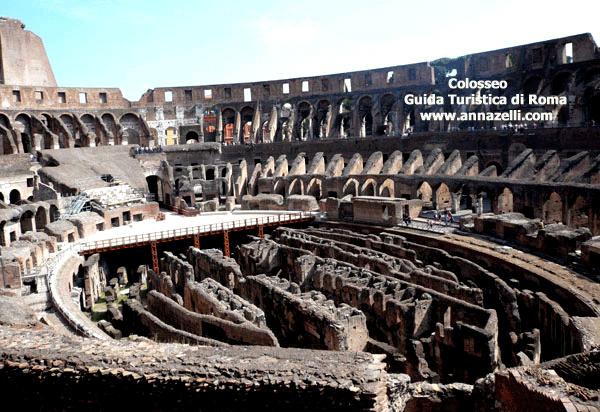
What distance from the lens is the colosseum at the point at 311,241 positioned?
10320mm

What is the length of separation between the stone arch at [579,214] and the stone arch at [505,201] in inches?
125

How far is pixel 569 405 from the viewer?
26.3 feet

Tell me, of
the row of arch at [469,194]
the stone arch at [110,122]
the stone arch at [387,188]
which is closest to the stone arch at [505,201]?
the row of arch at [469,194]

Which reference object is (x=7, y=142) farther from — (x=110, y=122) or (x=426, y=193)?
(x=426, y=193)

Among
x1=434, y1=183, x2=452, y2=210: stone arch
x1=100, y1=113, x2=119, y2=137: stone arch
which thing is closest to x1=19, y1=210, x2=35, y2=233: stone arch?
x1=100, y1=113, x2=119, y2=137: stone arch

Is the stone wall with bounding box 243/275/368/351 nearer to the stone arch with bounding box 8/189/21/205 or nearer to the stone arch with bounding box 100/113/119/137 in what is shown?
the stone arch with bounding box 8/189/21/205

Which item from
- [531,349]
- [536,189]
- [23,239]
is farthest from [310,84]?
[531,349]

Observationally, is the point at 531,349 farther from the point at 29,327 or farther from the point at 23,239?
the point at 23,239

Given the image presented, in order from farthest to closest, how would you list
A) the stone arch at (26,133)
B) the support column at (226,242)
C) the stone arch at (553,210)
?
1. the stone arch at (26,133)
2. the support column at (226,242)
3. the stone arch at (553,210)

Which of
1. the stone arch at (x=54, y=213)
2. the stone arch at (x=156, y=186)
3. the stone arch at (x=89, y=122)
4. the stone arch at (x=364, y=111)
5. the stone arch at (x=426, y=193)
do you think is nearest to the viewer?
the stone arch at (x=54, y=213)

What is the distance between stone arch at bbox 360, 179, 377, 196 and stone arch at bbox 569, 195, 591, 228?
13011mm

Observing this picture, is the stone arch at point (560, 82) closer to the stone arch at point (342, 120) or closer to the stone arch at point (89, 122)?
the stone arch at point (342, 120)

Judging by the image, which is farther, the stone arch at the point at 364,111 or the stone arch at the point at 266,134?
the stone arch at the point at 266,134

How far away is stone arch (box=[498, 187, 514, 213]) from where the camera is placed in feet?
95.2
